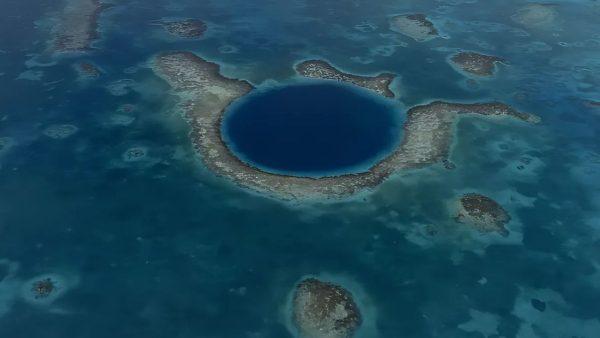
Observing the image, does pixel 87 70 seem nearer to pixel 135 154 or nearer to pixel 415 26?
pixel 135 154

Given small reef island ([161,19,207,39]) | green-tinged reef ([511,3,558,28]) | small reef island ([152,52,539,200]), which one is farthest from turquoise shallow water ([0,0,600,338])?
green-tinged reef ([511,3,558,28])

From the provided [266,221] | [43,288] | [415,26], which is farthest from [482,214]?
[415,26]

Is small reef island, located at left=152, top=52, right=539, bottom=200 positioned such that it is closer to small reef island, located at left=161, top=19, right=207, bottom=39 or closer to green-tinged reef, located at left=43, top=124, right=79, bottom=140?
small reef island, located at left=161, top=19, right=207, bottom=39

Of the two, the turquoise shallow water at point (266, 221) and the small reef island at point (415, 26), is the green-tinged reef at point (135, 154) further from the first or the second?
the small reef island at point (415, 26)

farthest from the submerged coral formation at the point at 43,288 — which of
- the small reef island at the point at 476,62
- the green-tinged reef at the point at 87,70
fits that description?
the small reef island at the point at 476,62

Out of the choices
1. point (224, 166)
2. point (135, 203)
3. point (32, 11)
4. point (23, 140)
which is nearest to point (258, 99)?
point (224, 166)
